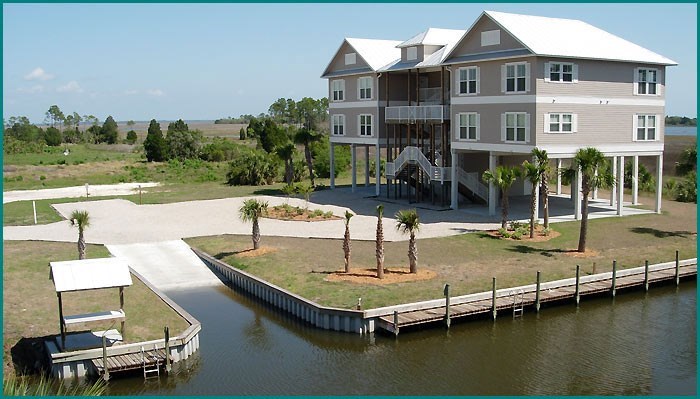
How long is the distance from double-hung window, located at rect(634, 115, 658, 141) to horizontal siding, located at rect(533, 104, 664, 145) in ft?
1.08

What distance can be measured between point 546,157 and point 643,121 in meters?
10.2

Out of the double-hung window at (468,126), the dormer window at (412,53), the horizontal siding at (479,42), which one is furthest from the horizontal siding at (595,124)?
the dormer window at (412,53)

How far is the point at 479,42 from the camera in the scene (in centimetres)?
3984

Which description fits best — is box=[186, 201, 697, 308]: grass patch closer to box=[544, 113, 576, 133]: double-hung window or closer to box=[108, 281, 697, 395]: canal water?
box=[108, 281, 697, 395]: canal water

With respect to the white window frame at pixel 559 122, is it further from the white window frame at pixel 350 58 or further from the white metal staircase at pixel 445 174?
the white window frame at pixel 350 58

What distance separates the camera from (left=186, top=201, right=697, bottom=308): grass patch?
2575 centimetres

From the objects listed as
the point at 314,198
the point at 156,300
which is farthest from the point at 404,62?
the point at 156,300

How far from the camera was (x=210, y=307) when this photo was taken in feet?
88.5

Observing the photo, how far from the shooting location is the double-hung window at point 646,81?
40500mm

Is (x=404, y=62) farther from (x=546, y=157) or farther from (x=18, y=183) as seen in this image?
(x=18, y=183)

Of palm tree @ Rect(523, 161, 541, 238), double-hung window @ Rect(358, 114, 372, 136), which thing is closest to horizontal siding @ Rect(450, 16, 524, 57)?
palm tree @ Rect(523, 161, 541, 238)

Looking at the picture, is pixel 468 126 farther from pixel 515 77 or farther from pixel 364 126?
pixel 364 126

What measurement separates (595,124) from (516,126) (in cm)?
438

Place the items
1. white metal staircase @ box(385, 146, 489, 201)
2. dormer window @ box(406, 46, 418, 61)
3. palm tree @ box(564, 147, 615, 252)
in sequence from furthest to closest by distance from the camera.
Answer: dormer window @ box(406, 46, 418, 61) → white metal staircase @ box(385, 146, 489, 201) → palm tree @ box(564, 147, 615, 252)
